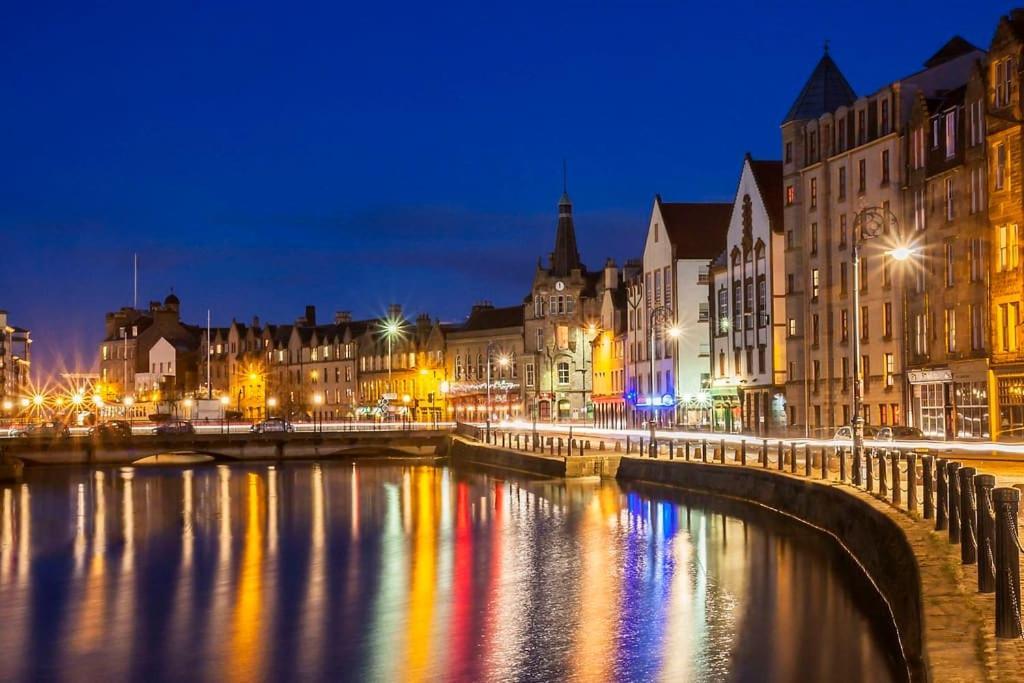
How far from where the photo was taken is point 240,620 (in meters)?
30.4

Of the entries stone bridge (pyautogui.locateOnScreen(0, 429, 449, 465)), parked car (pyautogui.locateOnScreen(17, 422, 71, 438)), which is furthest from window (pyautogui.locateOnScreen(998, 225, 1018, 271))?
parked car (pyautogui.locateOnScreen(17, 422, 71, 438))

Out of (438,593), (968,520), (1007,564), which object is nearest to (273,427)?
(438,593)

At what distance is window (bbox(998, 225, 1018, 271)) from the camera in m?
55.6

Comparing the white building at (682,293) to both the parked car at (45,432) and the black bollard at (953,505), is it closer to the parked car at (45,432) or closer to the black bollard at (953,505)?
the parked car at (45,432)

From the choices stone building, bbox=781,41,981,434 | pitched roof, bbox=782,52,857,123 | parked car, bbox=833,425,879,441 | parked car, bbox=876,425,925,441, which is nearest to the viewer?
parked car, bbox=876,425,925,441

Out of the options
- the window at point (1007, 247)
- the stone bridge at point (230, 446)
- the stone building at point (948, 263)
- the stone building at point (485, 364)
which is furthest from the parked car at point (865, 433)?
the stone building at point (485, 364)

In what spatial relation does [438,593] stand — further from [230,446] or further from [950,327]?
[230,446]

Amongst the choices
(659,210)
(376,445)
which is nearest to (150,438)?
(376,445)

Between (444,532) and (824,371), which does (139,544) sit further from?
(824,371)

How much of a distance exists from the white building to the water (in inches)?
1474

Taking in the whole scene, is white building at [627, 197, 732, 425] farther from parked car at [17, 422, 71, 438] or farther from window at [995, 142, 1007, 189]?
parked car at [17, 422, 71, 438]

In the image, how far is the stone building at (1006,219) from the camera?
5497 cm

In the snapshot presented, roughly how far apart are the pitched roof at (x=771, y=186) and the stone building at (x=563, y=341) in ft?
130

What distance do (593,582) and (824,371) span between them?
4223 centimetres
